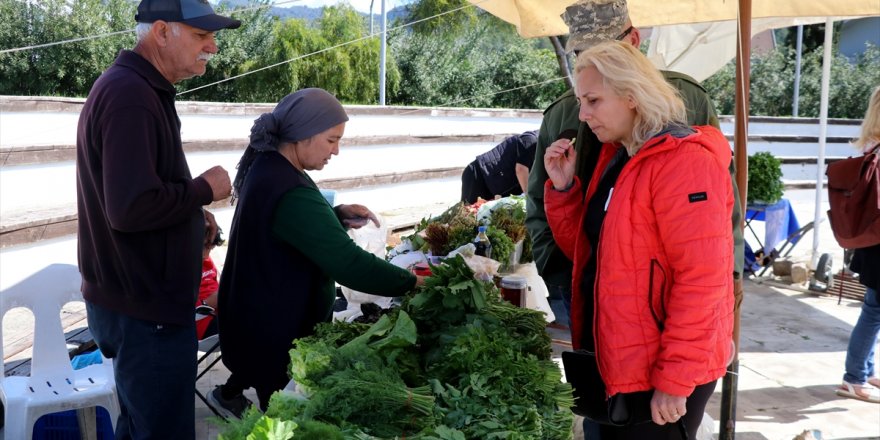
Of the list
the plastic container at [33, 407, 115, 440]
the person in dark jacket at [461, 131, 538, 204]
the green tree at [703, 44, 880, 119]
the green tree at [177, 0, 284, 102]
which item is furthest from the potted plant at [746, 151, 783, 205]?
the green tree at [703, 44, 880, 119]

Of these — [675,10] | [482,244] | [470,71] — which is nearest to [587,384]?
[482,244]

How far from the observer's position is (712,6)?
4160 mm

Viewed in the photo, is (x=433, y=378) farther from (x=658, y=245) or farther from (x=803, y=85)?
(x=803, y=85)

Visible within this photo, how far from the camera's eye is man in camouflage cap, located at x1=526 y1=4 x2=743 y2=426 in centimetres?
265

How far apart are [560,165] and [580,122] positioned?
0.89 feet

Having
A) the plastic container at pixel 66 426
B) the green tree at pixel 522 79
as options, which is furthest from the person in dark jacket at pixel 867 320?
the green tree at pixel 522 79

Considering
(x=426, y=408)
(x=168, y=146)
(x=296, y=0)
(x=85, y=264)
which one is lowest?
(x=426, y=408)

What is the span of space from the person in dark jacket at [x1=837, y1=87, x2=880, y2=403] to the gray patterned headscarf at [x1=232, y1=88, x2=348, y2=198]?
10.7ft

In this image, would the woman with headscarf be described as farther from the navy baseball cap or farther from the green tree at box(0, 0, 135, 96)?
the green tree at box(0, 0, 135, 96)

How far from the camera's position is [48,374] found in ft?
10.9

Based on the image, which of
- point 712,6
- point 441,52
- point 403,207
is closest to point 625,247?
point 712,6

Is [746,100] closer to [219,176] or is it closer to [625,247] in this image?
[625,247]

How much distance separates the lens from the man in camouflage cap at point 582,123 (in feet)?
8.70

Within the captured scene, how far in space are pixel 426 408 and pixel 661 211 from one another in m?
0.83
